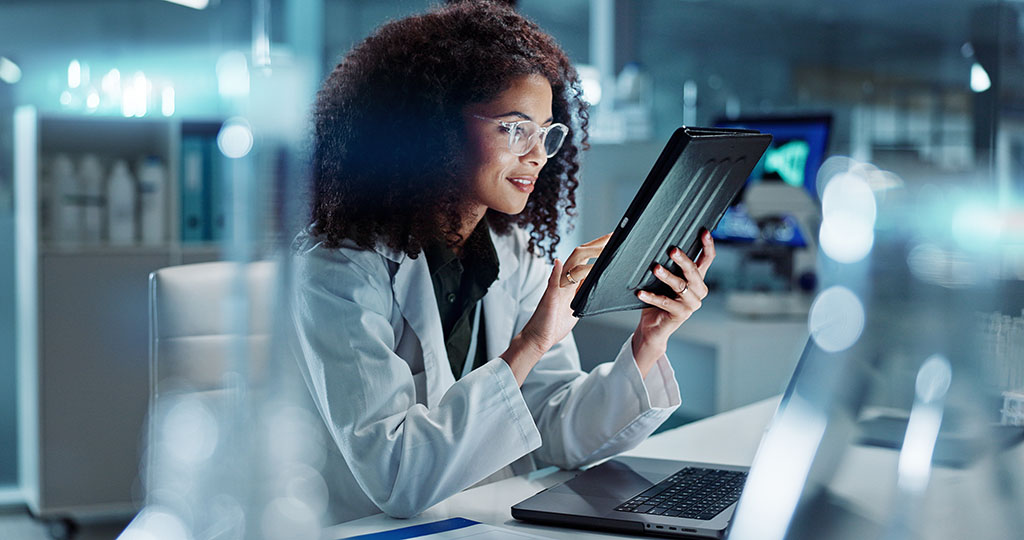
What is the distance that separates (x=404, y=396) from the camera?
923 mm

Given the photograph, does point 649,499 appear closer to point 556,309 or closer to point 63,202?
point 556,309

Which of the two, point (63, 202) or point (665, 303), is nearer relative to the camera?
point (665, 303)

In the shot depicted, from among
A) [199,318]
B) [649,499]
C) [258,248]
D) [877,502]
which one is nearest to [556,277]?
[649,499]

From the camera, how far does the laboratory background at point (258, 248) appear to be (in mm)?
1103

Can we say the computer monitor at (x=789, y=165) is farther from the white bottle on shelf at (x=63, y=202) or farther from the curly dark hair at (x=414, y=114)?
the white bottle on shelf at (x=63, y=202)

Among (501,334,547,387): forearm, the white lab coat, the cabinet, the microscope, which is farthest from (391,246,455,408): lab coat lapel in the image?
the cabinet

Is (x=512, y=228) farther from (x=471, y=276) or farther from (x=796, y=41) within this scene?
(x=796, y=41)

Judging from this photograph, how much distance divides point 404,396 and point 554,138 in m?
0.30

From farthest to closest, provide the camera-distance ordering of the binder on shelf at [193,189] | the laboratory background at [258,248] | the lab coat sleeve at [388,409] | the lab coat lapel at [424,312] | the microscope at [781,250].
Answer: the binder on shelf at [193,189] < the microscope at [781,250] < the laboratory background at [258,248] < the lab coat lapel at [424,312] < the lab coat sleeve at [388,409]

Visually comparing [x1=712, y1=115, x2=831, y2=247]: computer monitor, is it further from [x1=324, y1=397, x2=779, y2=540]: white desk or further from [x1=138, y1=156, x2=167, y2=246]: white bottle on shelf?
[x1=138, y1=156, x2=167, y2=246]: white bottle on shelf

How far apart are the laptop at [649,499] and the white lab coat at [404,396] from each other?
6 centimetres

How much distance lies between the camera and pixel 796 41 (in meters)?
5.75

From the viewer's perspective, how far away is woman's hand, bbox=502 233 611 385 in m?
0.91

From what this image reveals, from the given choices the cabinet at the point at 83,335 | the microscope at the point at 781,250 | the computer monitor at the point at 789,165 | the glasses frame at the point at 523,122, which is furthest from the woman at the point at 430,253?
the cabinet at the point at 83,335
